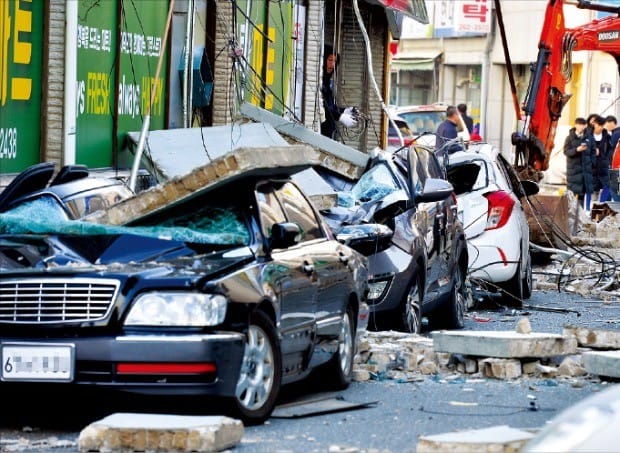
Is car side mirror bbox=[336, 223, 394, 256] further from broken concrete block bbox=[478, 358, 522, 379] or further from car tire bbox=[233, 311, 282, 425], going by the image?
car tire bbox=[233, 311, 282, 425]

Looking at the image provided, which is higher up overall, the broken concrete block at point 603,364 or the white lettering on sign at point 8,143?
the white lettering on sign at point 8,143

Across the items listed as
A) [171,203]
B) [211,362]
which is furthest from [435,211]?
[211,362]

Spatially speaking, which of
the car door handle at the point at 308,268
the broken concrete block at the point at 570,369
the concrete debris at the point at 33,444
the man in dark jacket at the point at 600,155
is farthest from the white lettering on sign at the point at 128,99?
the man in dark jacket at the point at 600,155

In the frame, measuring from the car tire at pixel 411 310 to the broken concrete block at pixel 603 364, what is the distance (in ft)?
9.24

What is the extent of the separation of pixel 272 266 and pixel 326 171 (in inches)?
239

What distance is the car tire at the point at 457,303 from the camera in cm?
1599

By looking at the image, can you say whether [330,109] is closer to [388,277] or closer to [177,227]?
[388,277]

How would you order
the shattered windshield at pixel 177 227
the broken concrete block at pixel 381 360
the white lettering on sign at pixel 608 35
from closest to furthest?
the shattered windshield at pixel 177 227
the broken concrete block at pixel 381 360
the white lettering on sign at pixel 608 35

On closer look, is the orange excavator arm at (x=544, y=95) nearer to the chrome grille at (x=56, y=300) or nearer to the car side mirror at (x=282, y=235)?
the car side mirror at (x=282, y=235)

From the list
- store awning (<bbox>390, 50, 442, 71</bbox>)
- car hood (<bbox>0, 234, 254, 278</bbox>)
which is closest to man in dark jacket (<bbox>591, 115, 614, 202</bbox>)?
store awning (<bbox>390, 50, 442, 71</bbox>)

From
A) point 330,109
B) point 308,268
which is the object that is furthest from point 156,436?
point 330,109

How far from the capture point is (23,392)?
29.4 feet

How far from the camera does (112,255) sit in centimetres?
948

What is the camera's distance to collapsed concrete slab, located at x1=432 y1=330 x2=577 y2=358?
11.5 metres
